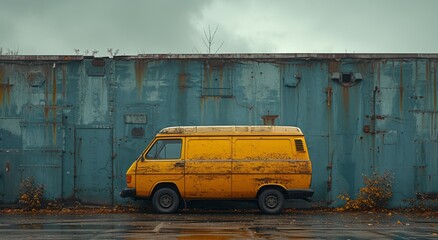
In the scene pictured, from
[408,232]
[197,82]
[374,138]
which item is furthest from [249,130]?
[408,232]

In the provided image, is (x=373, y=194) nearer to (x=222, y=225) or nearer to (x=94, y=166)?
(x=222, y=225)

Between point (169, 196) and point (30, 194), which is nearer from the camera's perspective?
point (169, 196)

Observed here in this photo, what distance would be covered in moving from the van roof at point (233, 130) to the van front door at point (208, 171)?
330 mm

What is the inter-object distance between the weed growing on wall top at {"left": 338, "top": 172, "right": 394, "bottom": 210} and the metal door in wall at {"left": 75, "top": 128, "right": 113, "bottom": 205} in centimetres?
661

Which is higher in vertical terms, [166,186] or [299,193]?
[166,186]

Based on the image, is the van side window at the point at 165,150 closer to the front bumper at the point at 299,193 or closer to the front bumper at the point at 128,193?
the front bumper at the point at 128,193

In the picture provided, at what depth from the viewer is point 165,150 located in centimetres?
1727

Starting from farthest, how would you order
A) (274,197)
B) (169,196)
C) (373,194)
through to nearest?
1. (373,194)
2. (169,196)
3. (274,197)

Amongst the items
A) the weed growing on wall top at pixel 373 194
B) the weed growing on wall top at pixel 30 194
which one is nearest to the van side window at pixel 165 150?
the weed growing on wall top at pixel 30 194

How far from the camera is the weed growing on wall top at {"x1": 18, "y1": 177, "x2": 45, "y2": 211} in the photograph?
718 inches

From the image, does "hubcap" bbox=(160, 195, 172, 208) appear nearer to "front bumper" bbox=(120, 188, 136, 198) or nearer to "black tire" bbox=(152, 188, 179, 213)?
"black tire" bbox=(152, 188, 179, 213)

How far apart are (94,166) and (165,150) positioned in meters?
2.64

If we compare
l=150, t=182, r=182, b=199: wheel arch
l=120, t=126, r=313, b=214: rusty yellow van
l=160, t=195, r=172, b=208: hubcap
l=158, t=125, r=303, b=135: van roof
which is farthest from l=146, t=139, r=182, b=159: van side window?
l=160, t=195, r=172, b=208: hubcap

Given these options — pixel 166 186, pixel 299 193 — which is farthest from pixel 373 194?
pixel 166 186
